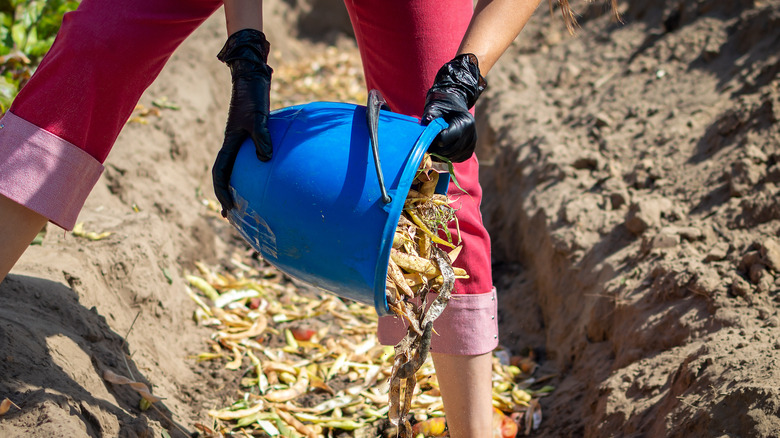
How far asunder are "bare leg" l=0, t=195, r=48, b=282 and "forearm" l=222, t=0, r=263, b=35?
711 millimetres

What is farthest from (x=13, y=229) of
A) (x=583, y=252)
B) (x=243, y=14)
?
(x=583, y=252)

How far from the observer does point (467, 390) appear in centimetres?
201

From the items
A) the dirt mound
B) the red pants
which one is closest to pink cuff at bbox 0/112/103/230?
the red pants

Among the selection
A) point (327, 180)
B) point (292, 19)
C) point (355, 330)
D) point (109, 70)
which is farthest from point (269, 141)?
point (292, 19)

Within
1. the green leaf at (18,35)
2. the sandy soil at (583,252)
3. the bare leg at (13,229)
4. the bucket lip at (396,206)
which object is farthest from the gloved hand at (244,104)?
the green leaf at (18,35)

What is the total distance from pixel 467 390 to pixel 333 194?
79 centimetres

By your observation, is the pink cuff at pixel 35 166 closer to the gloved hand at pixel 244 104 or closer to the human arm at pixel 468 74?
the gloved hand at pixel 244 104

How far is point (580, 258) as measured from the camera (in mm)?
3203

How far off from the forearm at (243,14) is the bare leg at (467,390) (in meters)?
1.07

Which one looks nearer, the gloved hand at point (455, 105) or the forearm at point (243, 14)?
the gloved hand at point (455, 105)

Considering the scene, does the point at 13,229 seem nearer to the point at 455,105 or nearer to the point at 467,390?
the point at 455,105

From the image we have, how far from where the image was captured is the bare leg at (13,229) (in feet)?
5.61

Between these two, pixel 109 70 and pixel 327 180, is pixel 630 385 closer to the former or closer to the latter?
pixel 327 180

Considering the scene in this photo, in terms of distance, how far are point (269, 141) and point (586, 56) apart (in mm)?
4302
